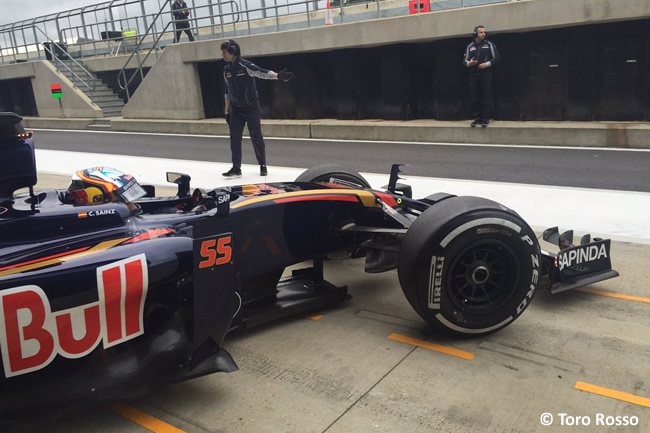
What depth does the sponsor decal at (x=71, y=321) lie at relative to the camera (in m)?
2.69

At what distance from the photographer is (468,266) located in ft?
11.7

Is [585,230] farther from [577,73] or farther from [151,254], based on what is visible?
[577,73]

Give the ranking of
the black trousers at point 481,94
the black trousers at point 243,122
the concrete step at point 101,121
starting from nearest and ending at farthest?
the black trousers at point 243,122, the black trousers at point 481,94, the concrete step at point 101,121

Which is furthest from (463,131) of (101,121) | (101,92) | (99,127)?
(101,92)

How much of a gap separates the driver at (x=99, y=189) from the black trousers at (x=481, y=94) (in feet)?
33.8

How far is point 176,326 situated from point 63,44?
27360mm

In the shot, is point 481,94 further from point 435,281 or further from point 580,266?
point 435,281

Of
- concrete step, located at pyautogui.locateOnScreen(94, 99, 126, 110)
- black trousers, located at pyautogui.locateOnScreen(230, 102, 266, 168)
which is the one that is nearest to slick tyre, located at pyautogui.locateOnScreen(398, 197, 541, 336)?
black trousers, located at pyautogui.locateOnScreen(230, 102, 266, 168)

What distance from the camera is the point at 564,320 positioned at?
3.92 metres

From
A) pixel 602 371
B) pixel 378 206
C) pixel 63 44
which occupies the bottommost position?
pixel 602 371

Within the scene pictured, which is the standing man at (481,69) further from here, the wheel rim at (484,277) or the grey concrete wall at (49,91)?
the grey concrete wall at (49,91)

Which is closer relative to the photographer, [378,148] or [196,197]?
[196,197]

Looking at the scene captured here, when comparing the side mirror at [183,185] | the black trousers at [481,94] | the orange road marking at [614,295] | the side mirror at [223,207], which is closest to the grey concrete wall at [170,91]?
the black trousers at [481,94]

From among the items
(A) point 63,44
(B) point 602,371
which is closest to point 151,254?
(B) point 602,371
